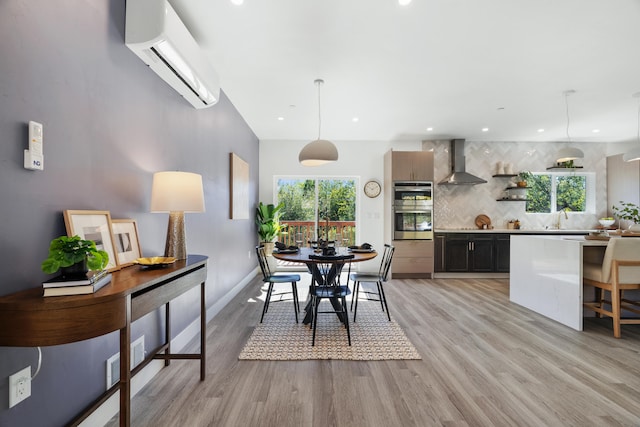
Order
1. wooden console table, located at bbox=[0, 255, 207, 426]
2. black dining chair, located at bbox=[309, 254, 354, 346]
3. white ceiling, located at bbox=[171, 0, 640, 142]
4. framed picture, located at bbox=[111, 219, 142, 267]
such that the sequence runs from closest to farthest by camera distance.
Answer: wooden console table, located at bbox=[0, 255, 207, 426] < framed picture, located at bbox=[111, 219, 142, 267] < white ceiling, located at bbox=[171, 0, 640, 142] < black dining chair, located at bbox=[309, 254, 354, 346]

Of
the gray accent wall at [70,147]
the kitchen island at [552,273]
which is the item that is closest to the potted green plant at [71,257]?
the gray accent wall at [70,147]

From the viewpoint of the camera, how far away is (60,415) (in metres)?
1.39

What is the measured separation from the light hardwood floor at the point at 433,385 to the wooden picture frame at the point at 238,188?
5.54 ft

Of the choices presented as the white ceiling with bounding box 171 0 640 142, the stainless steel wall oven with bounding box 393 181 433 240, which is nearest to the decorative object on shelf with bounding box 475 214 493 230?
the stainless steel wall oven with bounding box 393 181 433 240

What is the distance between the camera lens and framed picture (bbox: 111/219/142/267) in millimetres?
1716

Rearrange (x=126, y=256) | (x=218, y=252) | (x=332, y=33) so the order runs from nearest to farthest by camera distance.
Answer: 1. (x=126, y=256)
2. (x=332, y=33)
3. (x=218, y=252)

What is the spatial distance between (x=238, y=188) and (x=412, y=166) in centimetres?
316

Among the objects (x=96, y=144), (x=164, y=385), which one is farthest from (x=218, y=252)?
(x=96, y=144)

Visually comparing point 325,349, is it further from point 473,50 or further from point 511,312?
point 473,50

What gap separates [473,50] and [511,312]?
2988 millimetres

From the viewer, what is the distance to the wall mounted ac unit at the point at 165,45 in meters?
1.83

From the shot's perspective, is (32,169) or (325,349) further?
(325,349)

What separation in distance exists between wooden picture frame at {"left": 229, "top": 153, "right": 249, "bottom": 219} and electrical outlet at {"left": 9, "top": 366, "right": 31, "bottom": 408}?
2963mm

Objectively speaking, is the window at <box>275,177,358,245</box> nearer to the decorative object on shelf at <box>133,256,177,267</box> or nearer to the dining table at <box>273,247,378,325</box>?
the dining table at <box>273,247,378,325</box>
